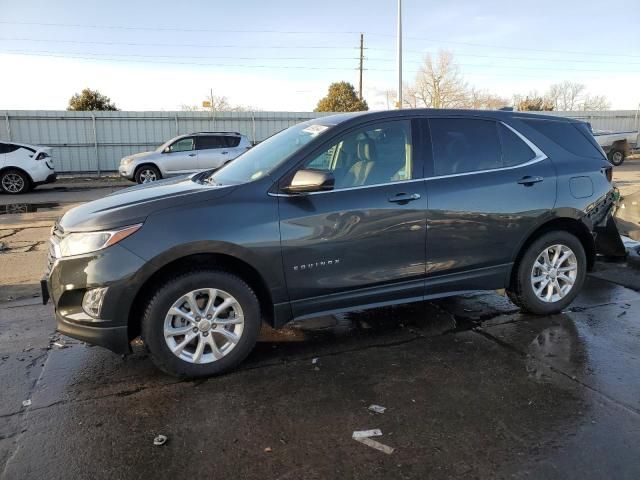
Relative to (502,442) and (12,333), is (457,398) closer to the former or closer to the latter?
(502,442)

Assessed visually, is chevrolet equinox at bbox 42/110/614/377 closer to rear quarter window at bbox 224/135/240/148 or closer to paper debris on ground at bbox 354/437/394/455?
paper debris on ground at bbox 354/437/394/455

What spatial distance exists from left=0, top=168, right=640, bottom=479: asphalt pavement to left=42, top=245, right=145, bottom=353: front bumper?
413mm

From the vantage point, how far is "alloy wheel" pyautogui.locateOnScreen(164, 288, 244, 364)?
3.38 metres

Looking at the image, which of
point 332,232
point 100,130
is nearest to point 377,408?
point 332,232

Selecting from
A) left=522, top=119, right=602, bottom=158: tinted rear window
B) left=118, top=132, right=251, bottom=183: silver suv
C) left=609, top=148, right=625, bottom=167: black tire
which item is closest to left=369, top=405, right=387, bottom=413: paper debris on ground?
left=522, top=119, right=602, bottom=158: tinted rear window

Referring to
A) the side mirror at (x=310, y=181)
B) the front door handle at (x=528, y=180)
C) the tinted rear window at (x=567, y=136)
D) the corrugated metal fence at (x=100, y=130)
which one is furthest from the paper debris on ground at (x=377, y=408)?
the corrugated metal fence at (x=100, y=130)

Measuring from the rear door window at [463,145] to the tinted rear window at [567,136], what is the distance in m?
0.50

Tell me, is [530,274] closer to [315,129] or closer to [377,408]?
[377,408]

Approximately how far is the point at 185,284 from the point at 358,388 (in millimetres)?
1325

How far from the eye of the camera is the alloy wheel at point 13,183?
15.3 m

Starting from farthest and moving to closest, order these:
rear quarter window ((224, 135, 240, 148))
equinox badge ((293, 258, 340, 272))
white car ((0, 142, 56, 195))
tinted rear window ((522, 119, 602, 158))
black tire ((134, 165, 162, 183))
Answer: rear quarter window ((224, 135, 240, 148))
black tire ((134, 165, 162, 183))
white car ((0, 142, 56, 195))
tinted rear window ((522, 119, 602, 158))
equinox badge ((293, 258, 340, 272))

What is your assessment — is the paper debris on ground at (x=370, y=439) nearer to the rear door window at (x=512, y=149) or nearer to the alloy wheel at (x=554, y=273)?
the alloy wheel at (x=554, y=273)

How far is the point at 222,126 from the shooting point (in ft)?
76.6

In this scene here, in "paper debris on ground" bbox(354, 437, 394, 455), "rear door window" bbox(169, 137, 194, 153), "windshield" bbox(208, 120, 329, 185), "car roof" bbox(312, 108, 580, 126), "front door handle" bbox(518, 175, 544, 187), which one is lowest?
"paper debris on ground" bbox(354, 437, 394, 455)
